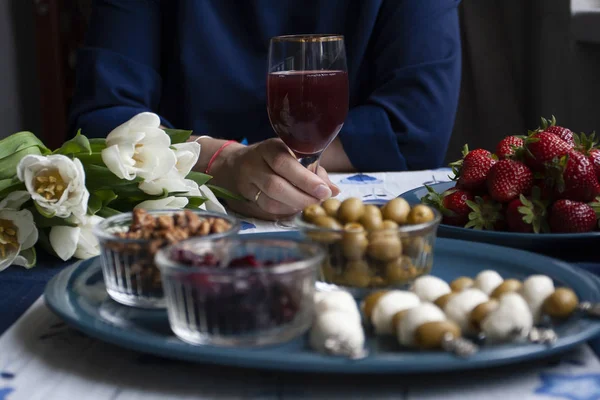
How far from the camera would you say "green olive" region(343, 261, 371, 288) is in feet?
2.20

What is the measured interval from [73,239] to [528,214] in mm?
510

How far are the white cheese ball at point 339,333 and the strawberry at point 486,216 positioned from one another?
43cm

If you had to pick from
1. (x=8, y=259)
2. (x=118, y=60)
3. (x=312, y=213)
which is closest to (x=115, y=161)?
(x=8, y=259)

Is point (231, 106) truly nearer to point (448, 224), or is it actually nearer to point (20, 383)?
point (448, 224)

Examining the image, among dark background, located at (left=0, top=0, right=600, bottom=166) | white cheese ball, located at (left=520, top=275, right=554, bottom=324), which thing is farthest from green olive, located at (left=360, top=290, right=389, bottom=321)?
dark background, located at (left=0, top=0, right=600, bottom=166)

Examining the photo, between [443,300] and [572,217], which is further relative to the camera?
[572,217]

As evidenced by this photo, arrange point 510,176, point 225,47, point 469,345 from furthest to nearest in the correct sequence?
1. point 225,47
2. point 510,176
3. point 469,345

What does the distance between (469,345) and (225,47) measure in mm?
1409

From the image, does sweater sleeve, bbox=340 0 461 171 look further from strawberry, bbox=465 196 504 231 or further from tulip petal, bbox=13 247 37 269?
tulip petal, bbox=13 247 37 269

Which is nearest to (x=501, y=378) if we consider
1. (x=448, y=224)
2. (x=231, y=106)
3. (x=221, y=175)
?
(x=448, y=224)

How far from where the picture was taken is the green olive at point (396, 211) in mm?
713

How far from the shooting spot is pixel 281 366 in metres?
0.51

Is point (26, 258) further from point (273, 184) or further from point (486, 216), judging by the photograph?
point (486, 216)

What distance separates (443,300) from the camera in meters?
0.57
